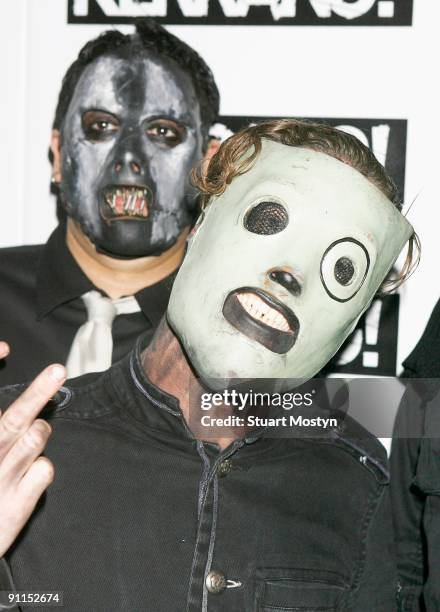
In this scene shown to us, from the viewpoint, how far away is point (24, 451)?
3.39 ft

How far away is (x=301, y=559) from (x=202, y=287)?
0.50 metres

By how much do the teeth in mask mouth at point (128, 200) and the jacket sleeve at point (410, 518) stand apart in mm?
679

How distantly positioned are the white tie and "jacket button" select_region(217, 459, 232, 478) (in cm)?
51

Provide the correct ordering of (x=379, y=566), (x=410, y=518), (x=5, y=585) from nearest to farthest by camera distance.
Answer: (x=5, y=585), (x=379, y=566), (x=410, y=518)

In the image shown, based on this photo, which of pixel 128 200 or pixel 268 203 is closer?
pixel 268 203

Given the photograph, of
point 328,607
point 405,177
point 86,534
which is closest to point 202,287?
point 86,534

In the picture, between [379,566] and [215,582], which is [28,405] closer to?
[215,582]

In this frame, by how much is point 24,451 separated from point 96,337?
0.81 metres

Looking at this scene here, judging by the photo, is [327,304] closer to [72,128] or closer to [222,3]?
[72,128]

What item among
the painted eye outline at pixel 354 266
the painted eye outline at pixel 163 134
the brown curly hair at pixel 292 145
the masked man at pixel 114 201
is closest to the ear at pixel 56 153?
the masked man at pixel 114 201

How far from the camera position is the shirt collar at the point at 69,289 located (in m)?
1.84

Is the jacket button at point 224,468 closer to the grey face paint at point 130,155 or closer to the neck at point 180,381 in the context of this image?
the neck at point 180,381

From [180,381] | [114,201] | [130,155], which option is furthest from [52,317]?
[180,381]

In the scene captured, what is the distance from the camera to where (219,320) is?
129 cm
